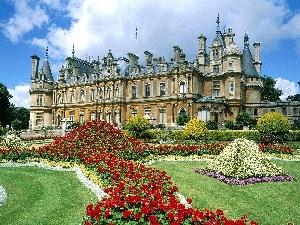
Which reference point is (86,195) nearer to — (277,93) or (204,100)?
(204,100)

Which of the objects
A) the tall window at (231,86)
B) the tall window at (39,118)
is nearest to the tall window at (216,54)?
the tall window at (231,86)

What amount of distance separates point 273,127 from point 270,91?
138ft

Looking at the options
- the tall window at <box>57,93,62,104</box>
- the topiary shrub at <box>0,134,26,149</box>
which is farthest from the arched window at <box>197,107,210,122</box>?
the tall window at <box>57,93,62,104</box>

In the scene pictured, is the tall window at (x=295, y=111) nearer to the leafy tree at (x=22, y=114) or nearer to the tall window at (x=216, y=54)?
the tall window at (x=216, y=54)

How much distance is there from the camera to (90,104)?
50250 mm

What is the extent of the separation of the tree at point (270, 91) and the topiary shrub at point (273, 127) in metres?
39.9

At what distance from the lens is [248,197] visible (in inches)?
363

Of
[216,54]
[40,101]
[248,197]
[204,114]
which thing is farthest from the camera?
[40,101]

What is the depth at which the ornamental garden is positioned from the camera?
545 cm

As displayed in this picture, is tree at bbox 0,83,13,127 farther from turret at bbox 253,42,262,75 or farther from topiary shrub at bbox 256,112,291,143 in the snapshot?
topiary shrub at bbox 256,112,291,143

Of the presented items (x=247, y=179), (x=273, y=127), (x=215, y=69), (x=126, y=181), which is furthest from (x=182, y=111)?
(x=126, y=181)

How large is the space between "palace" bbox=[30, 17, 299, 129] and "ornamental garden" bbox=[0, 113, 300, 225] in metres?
16.2

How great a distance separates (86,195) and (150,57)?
38.5 meters

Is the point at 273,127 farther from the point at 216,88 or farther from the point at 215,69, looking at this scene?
the point at 215,69
